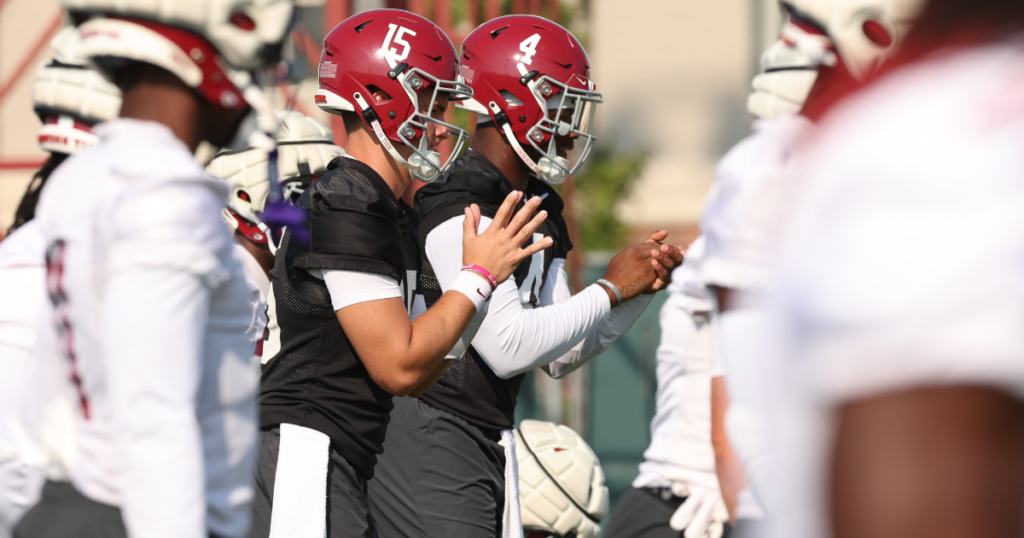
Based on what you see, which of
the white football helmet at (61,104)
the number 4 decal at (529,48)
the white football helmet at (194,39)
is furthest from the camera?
the number 4 decal at (529,48)

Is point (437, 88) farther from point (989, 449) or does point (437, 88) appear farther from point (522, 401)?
point (522, 401)

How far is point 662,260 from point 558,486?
1.06 meters

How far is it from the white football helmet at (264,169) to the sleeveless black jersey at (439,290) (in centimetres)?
61

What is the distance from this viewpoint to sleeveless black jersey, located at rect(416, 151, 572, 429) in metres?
3.22

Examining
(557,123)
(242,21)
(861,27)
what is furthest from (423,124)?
(861,27)

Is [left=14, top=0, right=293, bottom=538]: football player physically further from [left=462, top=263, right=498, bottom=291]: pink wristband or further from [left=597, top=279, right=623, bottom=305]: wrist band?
[left=597, top=279, right=623, bottom=305]: wrist band

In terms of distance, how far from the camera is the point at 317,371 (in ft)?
8.75

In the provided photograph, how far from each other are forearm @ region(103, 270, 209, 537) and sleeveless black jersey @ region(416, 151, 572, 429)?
64.9 inches

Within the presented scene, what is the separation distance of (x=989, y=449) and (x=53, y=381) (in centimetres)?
139

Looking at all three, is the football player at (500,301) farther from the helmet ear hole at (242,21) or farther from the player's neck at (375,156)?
the helmet ear hole at (242,21)

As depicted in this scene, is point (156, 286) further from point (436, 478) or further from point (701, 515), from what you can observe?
point (701, 515)

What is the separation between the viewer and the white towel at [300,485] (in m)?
2.60

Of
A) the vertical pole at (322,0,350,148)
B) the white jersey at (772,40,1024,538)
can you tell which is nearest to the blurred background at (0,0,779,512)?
the vertical pole at (322,0,350,148)

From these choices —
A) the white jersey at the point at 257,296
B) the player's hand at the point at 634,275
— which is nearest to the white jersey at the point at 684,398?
the player's hand at the point at 634,275
